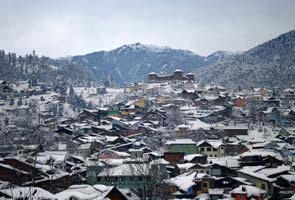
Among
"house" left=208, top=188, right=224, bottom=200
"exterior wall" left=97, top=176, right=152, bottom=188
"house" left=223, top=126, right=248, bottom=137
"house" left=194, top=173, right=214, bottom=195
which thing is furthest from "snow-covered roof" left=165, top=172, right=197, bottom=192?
"house" left=223, top=126, right=248, bottom=137

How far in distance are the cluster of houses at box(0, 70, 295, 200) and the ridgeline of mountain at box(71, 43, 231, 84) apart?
8448 cm

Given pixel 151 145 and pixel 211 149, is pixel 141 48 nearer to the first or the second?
pixel 151 145

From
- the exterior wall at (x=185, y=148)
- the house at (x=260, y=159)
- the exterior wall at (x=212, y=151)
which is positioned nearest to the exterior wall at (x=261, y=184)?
A: the house at (x=260, y=159)

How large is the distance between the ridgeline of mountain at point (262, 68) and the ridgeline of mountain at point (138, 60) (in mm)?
58061

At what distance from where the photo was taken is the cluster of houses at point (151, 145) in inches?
702

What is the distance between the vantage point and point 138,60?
6580 inches

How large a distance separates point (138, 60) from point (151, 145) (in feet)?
447

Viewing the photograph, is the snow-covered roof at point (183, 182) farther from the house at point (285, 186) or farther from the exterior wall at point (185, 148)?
the exterior wall at point (185, 148)

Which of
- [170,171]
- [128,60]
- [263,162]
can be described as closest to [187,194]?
[170,171]

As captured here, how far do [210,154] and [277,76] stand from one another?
4398cm

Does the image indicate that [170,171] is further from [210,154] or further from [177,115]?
[177,115]

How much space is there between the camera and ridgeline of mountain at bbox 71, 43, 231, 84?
15300 cm

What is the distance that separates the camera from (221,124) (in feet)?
126

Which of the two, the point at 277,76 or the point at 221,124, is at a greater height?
the point at 277,76
